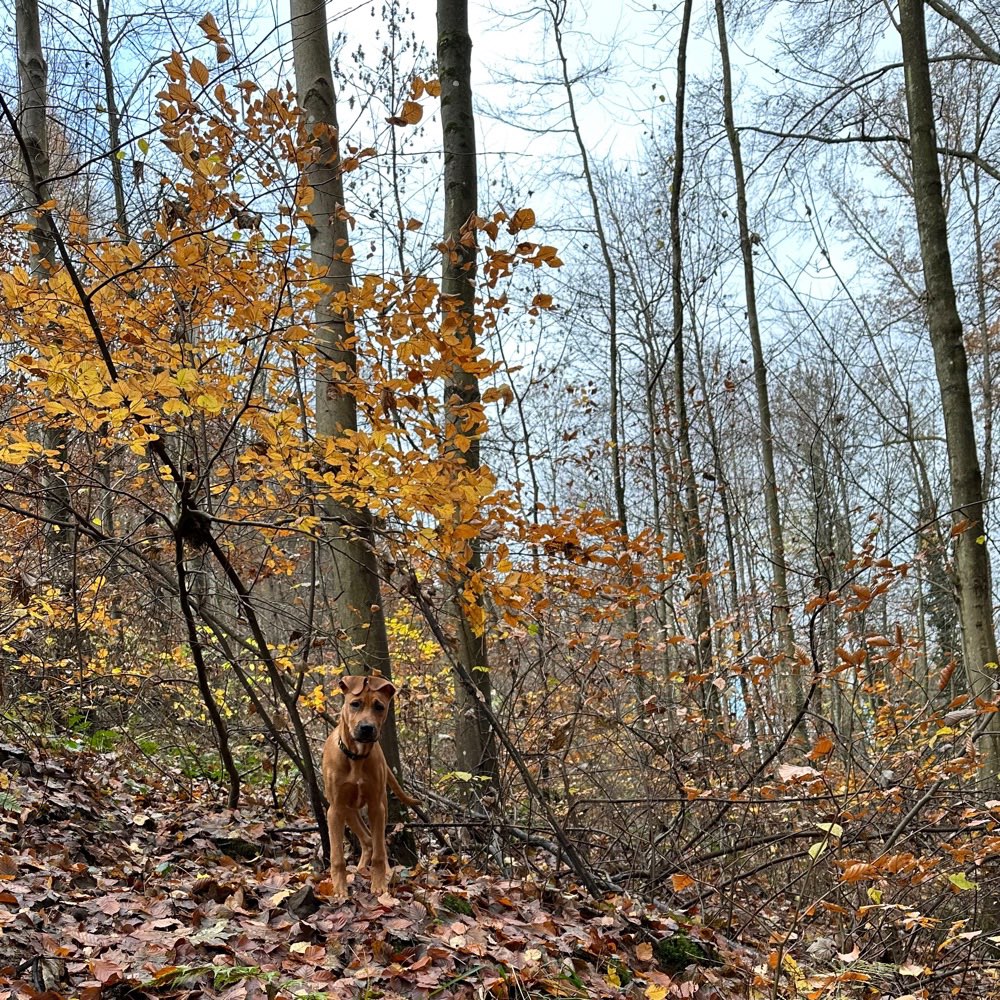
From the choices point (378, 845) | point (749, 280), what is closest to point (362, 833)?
point (378, 845)

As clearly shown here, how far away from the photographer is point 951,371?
6691mm

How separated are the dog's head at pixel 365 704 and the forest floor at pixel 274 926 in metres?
0.83

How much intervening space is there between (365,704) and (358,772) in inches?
14.8

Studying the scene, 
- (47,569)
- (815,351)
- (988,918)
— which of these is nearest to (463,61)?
(47,569)

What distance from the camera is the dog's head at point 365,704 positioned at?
12.0 feet

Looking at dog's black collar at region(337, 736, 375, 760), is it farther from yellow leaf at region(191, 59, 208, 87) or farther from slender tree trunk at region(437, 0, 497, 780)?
yellow leaf at region(191, 59, 208, 87)

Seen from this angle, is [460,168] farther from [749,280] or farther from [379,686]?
[749,280]

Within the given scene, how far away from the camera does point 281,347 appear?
4.41 meters

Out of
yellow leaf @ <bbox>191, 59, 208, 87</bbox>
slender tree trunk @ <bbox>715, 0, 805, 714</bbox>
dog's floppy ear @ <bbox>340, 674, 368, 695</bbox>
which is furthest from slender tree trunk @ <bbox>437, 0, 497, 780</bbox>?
slender tree trunk @ <bbox>715, 0, 805, 714</bbox>

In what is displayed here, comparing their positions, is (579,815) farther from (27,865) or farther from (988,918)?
(27,865)

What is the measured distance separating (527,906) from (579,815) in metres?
2.27

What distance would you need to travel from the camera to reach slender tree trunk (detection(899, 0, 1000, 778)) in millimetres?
6359

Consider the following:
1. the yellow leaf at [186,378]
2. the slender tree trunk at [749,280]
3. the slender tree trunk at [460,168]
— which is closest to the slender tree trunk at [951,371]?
the slender tree trunk at [460,168]

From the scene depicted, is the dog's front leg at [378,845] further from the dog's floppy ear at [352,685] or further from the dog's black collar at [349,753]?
the dog's floppy ear at [352,685]
